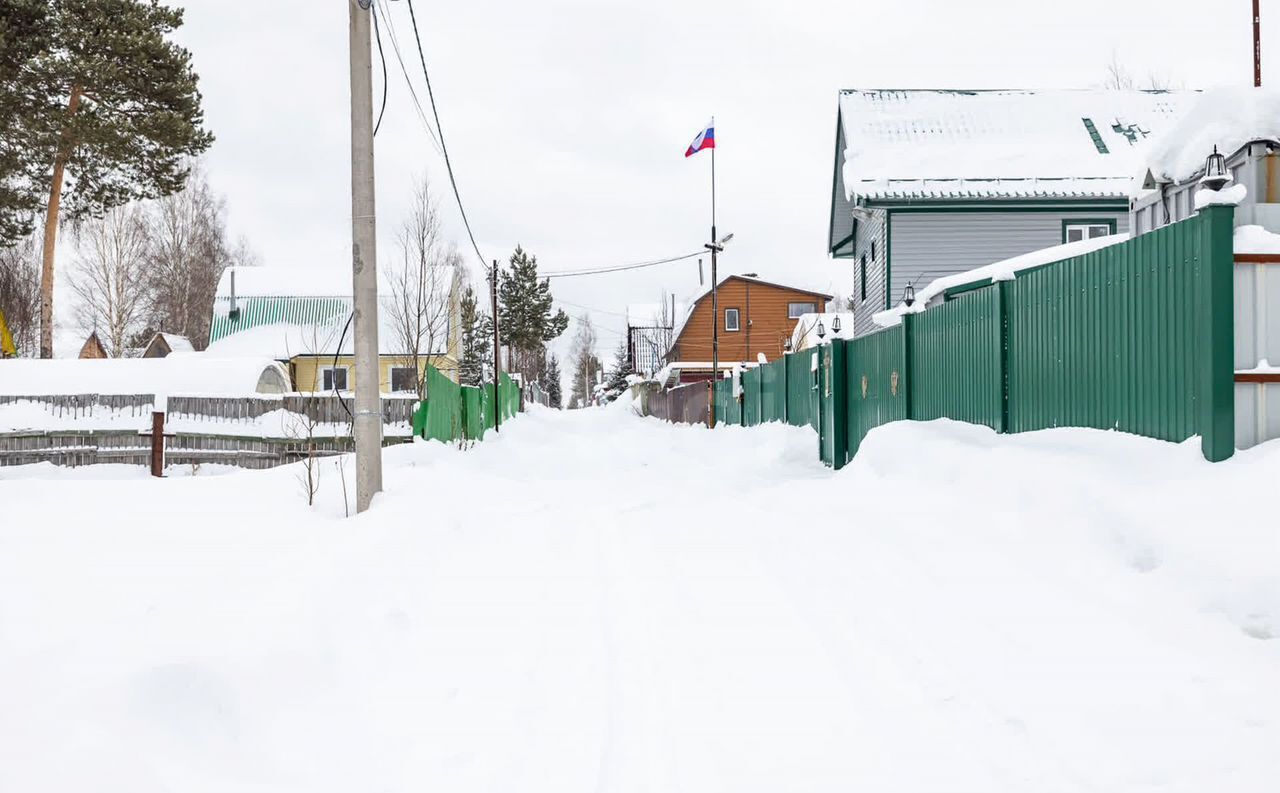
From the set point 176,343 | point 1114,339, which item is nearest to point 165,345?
point 176,343

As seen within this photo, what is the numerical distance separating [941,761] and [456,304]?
133 feet

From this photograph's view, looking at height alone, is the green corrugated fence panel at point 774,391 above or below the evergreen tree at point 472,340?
below

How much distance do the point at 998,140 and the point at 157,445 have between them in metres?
19.7

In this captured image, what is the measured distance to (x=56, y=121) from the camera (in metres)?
22.3

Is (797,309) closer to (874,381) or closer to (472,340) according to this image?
(472,340)

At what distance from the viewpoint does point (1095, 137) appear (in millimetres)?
21250

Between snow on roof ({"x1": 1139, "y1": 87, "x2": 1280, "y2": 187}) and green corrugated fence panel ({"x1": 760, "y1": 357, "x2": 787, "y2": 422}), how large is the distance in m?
10.1

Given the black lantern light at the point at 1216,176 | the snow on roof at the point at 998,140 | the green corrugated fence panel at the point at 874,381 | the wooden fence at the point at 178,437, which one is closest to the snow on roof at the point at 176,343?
the wooden fence at the point at 178,437

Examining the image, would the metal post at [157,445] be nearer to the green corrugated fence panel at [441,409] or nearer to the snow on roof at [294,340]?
the green corrugated fence panel at [441,409]

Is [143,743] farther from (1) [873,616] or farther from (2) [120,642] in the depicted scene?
(1) [873,616]

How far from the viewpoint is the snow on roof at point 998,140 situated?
19688 millimetres

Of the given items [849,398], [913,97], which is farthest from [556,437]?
[849,398]

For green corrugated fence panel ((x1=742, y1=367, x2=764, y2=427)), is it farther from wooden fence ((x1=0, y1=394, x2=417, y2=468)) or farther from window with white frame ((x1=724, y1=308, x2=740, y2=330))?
window with white frame ((x1=724, y1=308, x2=740, y2=330))

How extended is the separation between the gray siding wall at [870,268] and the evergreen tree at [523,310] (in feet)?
183
